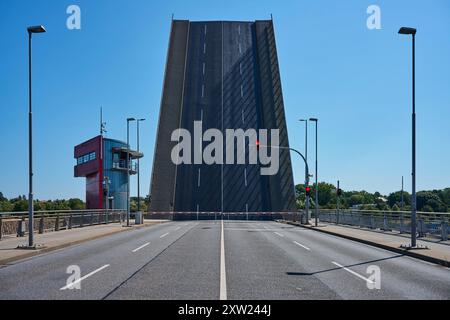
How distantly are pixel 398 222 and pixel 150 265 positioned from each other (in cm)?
1719

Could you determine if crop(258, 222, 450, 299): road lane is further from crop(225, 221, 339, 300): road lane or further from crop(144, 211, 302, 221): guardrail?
crop(144, 211, 302, 221): guardrail

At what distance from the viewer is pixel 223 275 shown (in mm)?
10289

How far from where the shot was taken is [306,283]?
934cm

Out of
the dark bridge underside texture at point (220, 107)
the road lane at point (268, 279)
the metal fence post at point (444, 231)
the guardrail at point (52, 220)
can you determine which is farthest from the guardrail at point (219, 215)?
the road lane at point (268, 279)

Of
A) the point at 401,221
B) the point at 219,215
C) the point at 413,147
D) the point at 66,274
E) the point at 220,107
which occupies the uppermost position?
the point at 220,107

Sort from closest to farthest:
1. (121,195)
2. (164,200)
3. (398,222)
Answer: (398,222) < (164,200) < (121,195)

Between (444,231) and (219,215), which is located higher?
(444,231)

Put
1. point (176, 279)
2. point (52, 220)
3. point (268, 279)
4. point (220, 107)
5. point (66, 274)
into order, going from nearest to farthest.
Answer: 1. point (176, 279)
2. point (268, 279)
3. point (66, 274)
4. point (52, 220)
5. point (220, 107)

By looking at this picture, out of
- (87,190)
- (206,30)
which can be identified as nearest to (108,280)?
(87,190)

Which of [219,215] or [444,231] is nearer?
[444,231]

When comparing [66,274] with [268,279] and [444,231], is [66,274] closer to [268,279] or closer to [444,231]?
[268,279]

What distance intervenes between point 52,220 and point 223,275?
18.6 metres

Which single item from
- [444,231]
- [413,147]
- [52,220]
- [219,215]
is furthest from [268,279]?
[219,215]
